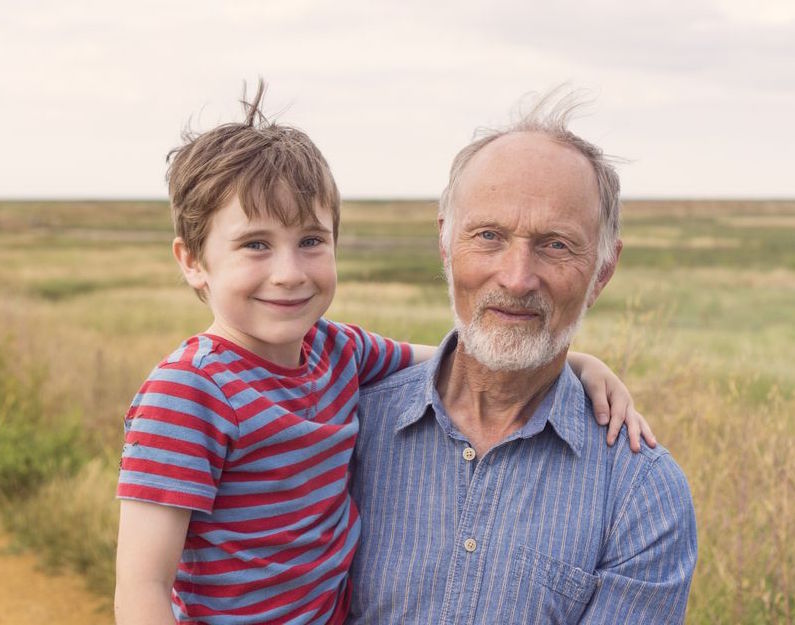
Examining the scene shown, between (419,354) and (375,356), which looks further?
(419,354)

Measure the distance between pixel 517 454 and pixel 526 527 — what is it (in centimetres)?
22

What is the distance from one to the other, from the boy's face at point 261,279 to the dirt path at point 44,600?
13.2 feet

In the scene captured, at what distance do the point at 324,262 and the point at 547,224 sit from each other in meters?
0.67

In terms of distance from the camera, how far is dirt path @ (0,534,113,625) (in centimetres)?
603

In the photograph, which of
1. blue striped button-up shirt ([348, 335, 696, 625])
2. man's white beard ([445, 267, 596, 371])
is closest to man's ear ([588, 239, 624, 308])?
man's white beard ([445, 267, 596, 371])

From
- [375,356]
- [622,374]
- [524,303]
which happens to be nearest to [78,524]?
[622,374]

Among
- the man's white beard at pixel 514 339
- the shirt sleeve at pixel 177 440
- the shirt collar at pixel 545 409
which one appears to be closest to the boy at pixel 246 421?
the shirt sleeve at pixel 177 440

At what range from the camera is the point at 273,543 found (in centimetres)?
251

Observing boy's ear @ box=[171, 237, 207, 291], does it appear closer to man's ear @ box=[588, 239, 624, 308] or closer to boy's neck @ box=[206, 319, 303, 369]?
boy's neck @ box=[206, 319, 303, 369]

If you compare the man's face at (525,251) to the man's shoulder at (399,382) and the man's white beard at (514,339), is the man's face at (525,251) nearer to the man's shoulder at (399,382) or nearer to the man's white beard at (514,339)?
the man's white beard at (514,339)

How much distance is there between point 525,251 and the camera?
9.20 feet

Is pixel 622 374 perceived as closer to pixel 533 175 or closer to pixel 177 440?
pixel 533 175

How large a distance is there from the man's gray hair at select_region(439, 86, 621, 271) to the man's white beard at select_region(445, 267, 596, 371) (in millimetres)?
267

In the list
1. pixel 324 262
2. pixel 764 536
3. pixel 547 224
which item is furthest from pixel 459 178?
pixel 764 536
